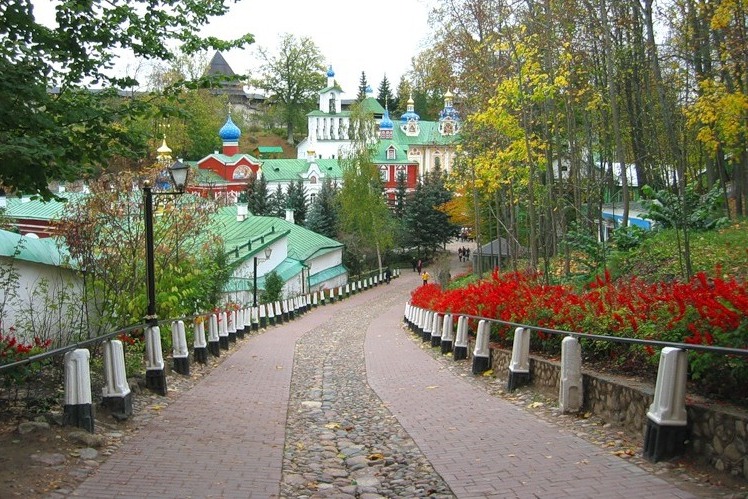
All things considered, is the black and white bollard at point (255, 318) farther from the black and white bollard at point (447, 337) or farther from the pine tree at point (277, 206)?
the pine tree at point (277, 206)

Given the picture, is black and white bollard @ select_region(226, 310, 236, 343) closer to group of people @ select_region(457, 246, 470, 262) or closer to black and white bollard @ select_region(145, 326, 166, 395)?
black and white bollard @ select_region(145, 326, 166, 395)

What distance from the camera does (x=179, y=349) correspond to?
14125 mm

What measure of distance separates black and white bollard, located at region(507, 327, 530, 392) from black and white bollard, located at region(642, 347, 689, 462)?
4.77 m

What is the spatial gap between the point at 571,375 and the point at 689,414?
8.63ft

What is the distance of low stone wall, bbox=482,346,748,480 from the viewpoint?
20.6ft

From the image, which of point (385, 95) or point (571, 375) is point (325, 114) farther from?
point (571, 375)

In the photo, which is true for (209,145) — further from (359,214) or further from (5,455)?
(5,455)

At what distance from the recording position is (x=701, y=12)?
18000 mm

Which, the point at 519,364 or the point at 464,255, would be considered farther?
the point at 464,255

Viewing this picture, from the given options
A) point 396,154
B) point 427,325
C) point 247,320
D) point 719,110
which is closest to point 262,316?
point 247,320

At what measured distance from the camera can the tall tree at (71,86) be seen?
7.98 m

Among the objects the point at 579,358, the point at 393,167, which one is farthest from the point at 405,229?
the point at 579,358

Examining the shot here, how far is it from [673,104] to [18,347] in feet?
55.0

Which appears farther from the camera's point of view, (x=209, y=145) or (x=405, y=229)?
(x=209, y=145)
